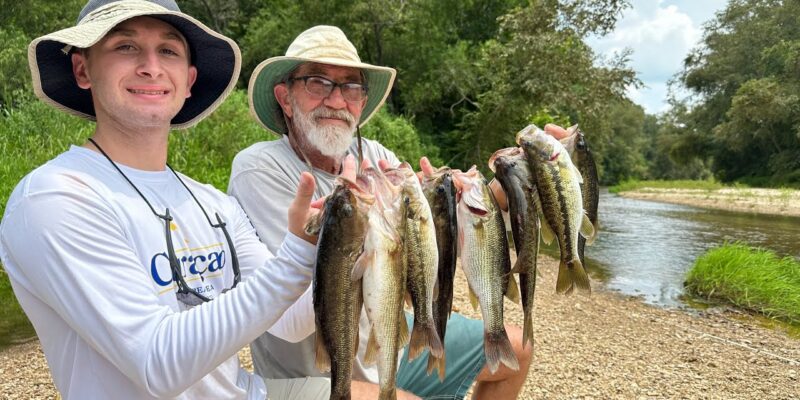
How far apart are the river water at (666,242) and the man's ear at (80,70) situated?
10289 millimetres

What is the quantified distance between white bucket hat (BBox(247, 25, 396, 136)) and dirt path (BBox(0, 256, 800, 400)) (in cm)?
363

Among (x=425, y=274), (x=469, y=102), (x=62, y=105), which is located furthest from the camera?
(x=469, y=102)

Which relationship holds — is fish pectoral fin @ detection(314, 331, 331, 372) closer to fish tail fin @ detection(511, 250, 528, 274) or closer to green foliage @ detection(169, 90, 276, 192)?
fish tail fin @ detection(511, 250, 528, 274)

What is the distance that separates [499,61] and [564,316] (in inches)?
606

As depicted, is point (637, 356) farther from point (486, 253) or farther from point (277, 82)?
point (277, 82)

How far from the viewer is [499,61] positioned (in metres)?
22.1

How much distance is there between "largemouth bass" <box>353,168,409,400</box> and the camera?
189 centimetres

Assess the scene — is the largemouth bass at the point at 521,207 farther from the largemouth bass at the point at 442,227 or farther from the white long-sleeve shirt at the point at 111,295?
the white long-sleeve shirt at the point at 111,295

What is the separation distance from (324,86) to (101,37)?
159cm

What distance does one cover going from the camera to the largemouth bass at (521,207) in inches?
98.3

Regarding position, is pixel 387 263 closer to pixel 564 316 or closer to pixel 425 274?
pixel 425 274

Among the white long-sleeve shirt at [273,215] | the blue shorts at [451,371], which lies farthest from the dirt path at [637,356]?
the white long-sleeve shirt at [273,215]

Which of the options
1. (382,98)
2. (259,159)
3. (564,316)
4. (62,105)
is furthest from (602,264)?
(62,105)

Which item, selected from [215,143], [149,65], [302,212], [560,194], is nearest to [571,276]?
[560,194]
